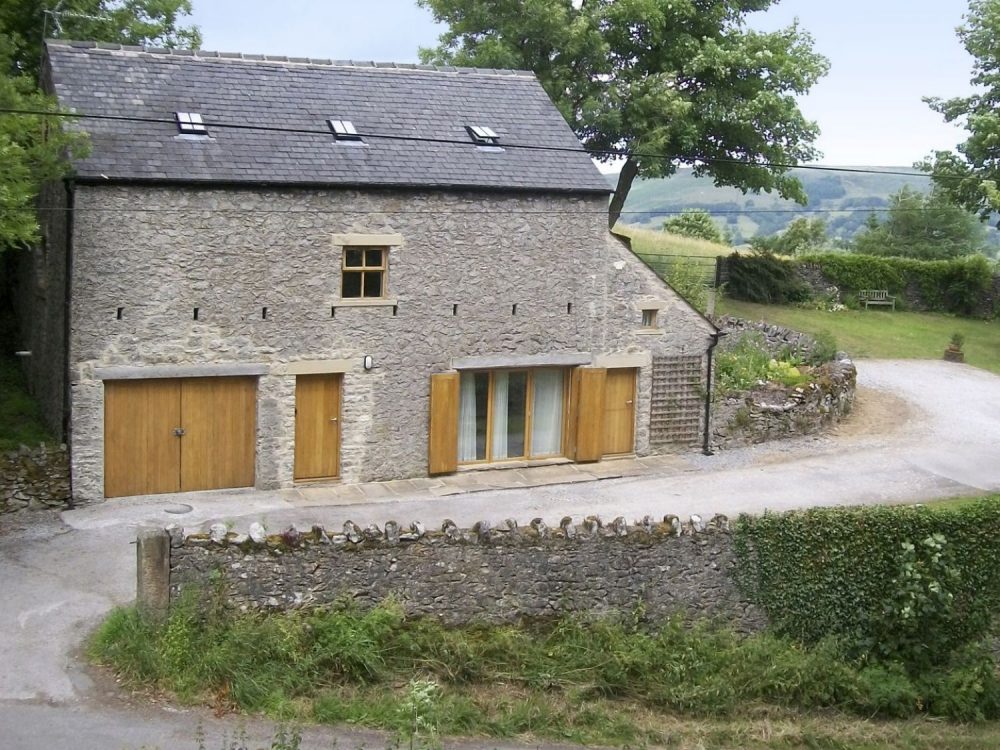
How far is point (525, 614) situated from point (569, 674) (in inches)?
38.7

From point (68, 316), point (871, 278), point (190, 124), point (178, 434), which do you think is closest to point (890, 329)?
point (871, 278)

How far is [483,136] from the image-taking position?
2116 cm

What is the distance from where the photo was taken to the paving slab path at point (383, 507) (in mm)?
11750

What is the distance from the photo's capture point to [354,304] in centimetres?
1964

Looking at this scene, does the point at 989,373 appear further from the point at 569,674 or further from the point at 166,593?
the point at 166,593

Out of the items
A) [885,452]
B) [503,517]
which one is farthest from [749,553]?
[885,452]

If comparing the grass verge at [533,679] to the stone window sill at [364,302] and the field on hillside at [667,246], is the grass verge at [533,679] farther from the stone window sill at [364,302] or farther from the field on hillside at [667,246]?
the field on hillside at [667,246]

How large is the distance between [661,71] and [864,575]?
22.8m

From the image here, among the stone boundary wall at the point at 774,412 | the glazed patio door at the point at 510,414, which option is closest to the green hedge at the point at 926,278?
the stone boundary wall at the point at 774,412

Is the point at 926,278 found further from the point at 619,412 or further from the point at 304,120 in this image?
the point at 304,120

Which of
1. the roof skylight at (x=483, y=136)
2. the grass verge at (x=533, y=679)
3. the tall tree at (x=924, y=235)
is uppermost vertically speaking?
the tall tree at (x=924, y=235)

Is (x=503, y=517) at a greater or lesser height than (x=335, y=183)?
lesser

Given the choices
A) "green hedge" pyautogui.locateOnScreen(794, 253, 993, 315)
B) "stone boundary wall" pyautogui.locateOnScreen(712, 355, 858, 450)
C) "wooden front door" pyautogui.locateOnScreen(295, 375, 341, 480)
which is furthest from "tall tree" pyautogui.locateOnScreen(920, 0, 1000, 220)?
"wooden front door" pyautogui.locateOnScreen(295, 375, 341, 480)

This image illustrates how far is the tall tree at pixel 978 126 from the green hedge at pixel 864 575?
2122cm
